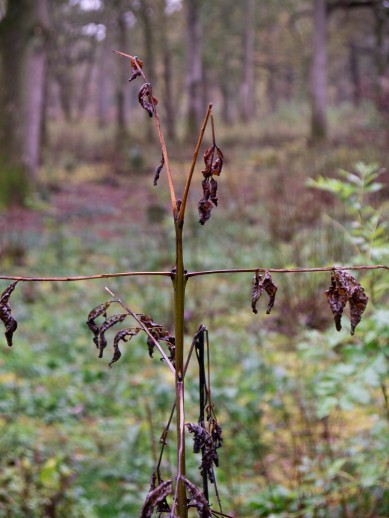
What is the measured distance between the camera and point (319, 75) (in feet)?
66.1

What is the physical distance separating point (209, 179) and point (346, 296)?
9.7 inches

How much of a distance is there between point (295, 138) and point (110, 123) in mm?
10322

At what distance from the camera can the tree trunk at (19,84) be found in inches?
481

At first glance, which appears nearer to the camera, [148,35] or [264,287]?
[264,287]

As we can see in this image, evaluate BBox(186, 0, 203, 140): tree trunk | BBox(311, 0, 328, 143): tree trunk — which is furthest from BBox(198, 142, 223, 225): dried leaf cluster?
BBox(186, 0, 203, 140): tree trunk

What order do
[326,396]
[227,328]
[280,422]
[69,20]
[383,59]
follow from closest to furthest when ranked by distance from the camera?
[326,396], [280,422], [227,328], [383,59], [69,20]

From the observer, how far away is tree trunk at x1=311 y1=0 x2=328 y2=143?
19.7 meters

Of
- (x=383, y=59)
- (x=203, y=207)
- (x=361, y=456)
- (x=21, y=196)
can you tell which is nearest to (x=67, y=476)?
(x=361, y=456)

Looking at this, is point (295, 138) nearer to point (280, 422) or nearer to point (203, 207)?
point (280, 422)

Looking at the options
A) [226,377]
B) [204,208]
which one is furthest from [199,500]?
[226,377]

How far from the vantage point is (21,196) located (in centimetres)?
1256

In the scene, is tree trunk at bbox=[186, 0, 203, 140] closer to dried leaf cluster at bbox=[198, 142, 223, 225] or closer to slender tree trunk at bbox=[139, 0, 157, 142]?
slender tree trunk at bbox=[139, 0, 157, 142]

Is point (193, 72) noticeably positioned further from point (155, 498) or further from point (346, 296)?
point (155, 498)

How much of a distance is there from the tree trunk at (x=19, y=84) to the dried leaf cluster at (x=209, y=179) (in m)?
12.0
